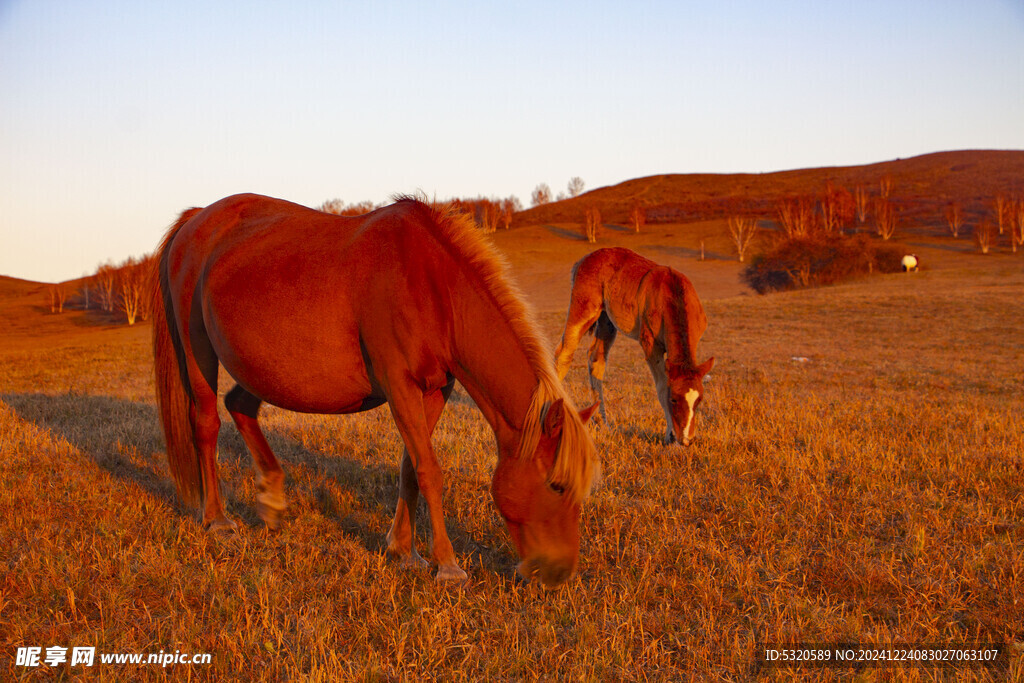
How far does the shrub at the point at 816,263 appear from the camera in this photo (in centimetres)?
4653

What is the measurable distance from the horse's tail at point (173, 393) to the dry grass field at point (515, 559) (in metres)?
0.29

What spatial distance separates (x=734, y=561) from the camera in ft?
12.8

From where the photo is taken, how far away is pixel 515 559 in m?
4.12

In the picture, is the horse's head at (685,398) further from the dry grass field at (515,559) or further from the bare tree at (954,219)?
the bare tree at (954,219)

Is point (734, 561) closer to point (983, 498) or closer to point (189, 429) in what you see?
point (983, 498)

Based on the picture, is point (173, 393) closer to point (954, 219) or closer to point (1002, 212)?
point (954, 219)

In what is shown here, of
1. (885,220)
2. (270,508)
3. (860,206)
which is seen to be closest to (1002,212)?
(885,220)

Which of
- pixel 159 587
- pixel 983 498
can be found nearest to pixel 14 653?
pixel 159 587

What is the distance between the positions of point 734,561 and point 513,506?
1498 millimetres

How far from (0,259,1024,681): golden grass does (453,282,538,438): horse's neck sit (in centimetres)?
101

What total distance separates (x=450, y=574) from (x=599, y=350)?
6023 millimetres

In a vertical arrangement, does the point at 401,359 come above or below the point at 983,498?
above

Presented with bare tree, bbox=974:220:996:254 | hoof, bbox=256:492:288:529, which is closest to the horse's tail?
hoof, bbox=256:492:288:529

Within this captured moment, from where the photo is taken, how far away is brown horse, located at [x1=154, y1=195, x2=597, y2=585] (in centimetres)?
352
